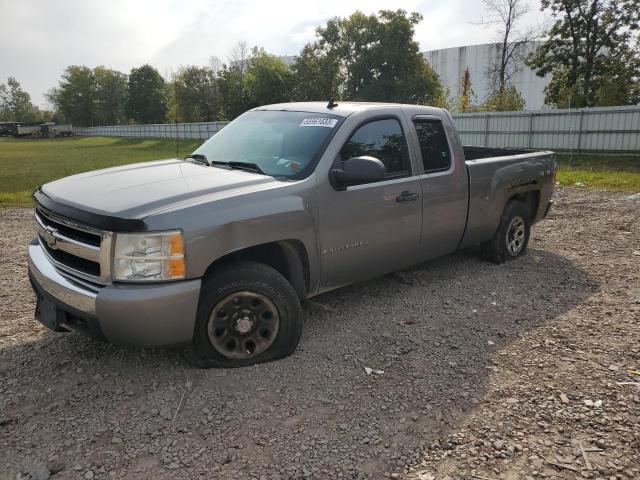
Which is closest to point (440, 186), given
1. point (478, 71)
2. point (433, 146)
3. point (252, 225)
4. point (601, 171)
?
point (433, 146)

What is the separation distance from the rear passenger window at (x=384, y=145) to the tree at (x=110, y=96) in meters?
97.4

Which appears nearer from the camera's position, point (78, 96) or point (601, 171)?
point (601, 171)

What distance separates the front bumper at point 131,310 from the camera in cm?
302

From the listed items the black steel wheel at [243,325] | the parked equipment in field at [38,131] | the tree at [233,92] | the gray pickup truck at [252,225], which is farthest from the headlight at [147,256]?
the parked equipment in field at [38,131]

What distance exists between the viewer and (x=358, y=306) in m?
4.77

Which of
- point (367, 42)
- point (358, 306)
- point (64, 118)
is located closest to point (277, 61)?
point (367, 42)

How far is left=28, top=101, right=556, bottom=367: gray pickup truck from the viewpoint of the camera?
10.2 feet

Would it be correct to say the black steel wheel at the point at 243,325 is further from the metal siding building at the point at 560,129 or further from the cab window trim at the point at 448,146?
the metal siding building at the point at 560,129

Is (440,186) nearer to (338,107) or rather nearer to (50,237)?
(338,107)

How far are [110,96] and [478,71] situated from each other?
67.1 metres

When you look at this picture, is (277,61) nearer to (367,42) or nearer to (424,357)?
(367,42)

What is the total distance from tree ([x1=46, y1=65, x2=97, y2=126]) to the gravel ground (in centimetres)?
10045

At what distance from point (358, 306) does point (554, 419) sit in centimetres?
203

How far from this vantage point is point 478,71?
54969mm
